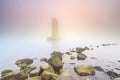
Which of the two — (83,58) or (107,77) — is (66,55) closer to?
(83,58)

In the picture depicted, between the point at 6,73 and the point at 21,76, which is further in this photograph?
the point at 6,73

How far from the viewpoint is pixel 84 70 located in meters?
3.35

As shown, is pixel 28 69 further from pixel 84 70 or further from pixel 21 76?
pixel 84 70

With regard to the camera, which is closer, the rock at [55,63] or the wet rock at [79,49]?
the rock at [55,63]

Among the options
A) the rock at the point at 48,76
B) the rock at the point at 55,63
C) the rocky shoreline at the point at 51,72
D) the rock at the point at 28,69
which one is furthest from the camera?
the rock at the point at 55,63

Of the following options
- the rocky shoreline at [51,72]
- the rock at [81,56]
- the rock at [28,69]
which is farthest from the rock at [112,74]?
the rock at [28,69]

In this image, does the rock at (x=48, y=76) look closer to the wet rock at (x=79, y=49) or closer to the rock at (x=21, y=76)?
the rock at (x=21, y=76)

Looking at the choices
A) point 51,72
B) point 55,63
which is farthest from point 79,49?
point 51,72

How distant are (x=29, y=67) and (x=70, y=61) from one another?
1.03 m

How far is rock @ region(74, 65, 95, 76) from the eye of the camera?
3.25 m

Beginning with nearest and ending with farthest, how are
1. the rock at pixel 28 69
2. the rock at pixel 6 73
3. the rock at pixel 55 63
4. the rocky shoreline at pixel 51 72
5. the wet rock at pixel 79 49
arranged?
the rocky shoreline at pixel 51 72 → the rock at pixel 6 73 → the rock at pixel 28 69 → the rock at pixel 55 63 → the wet rock at pixel 79 49

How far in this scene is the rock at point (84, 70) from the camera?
3.25 meters

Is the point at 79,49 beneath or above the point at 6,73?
above

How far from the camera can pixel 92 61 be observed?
3.95m
